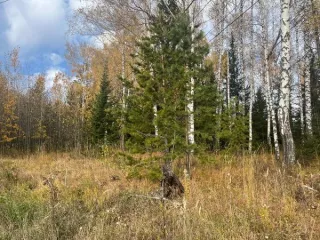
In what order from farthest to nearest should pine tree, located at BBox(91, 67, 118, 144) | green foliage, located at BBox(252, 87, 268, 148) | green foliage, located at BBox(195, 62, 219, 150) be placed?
green foliage, located at BBox(252, 87, 268, 148), pine tree, located at BBox(91, 67, 118, 144), green foliage, located at BBox(195, 62, 219, 150)

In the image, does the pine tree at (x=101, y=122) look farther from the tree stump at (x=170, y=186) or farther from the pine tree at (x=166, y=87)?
the tree stump at (x=170, y=186)

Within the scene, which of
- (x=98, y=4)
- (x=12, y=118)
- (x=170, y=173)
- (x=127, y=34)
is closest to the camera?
(x=170, y=173)

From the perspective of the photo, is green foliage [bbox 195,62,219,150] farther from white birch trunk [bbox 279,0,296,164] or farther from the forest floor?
the forest floor

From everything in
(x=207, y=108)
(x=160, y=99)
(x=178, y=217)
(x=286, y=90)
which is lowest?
(x=178, y=217)

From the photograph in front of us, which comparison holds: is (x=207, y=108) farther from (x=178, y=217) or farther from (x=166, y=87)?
(x=178, y=217)

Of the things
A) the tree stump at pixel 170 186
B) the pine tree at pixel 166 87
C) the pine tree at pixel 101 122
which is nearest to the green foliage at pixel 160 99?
the pine tree at pixel 166 87

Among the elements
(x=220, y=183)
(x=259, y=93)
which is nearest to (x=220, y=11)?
(x=259, y=93)

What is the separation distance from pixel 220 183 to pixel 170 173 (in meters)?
0.87

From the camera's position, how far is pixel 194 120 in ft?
22.3

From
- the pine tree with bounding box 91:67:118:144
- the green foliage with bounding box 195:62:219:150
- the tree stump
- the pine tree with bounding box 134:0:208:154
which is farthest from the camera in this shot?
the pine tree with bounding box 91:67:118:144

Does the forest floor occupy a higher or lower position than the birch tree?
lower

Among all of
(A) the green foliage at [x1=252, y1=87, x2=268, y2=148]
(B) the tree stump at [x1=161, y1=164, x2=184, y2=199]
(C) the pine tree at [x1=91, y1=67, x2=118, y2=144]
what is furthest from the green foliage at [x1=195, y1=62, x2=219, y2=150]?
(A) the green foliage at [x1=252, y1=87, x2=268, y2=148]

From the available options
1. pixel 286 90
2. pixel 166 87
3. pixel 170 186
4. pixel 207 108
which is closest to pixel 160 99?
pixel 166 87

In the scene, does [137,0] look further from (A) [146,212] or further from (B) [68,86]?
(B) [68,86]
